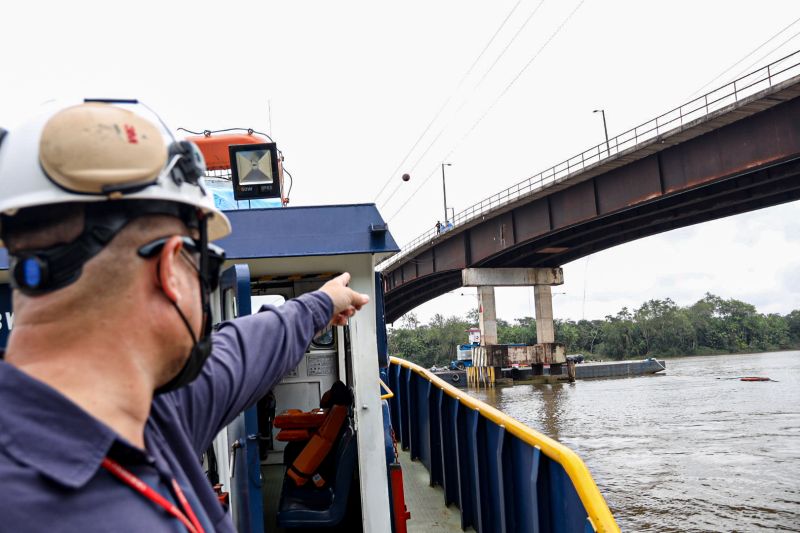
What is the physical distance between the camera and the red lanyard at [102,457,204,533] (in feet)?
3.46

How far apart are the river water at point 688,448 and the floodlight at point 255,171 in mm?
8371

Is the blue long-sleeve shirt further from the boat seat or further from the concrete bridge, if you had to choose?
the concrete bridge

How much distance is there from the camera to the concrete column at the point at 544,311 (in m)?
41.5

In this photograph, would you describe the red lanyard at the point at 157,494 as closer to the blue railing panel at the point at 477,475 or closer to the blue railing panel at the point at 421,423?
the blue railing panel at the point at 477,475

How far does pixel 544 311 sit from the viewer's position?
4153 cm

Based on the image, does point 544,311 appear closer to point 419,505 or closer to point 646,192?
point 646,192

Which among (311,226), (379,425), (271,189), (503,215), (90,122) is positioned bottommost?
(379,425)

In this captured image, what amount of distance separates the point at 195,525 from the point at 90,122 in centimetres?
72

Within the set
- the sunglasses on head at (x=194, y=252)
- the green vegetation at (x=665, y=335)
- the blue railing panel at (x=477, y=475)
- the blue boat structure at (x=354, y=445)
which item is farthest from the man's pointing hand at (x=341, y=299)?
the green vegetation at (x=665, y=335)

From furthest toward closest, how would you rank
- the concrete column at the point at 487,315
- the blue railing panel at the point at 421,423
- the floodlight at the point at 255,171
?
the concrete column at the point at 487,315 < the blue railing panel at the point at 421,423 < the floodlight at the point at 255,171

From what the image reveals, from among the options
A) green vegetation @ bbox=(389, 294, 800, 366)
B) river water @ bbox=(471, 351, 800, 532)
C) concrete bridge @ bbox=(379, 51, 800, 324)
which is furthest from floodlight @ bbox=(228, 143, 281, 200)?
green vegetation @ bbox=(389, 294, 800, 366)

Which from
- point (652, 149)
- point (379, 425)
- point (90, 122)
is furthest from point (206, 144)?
point (652, 149)

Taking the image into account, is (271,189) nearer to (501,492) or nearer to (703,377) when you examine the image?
(501,492)

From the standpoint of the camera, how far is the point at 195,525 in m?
1.17
